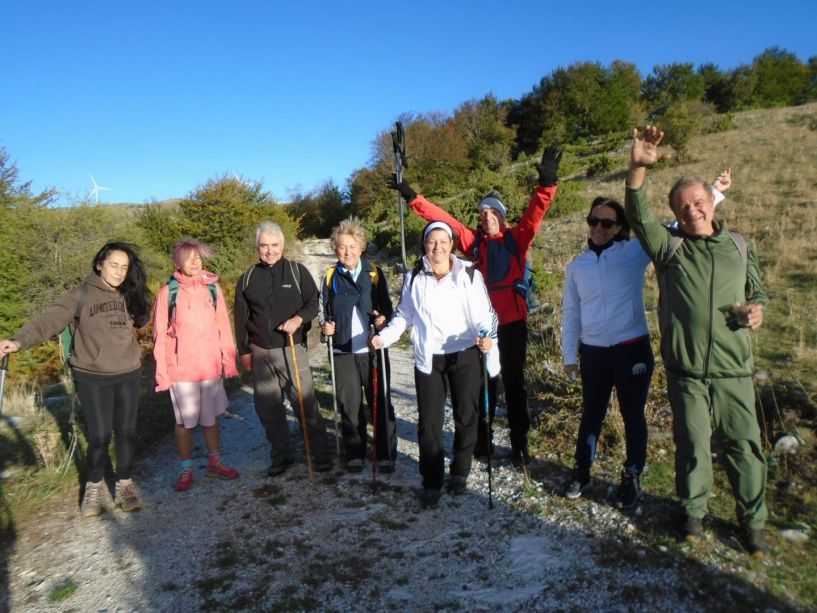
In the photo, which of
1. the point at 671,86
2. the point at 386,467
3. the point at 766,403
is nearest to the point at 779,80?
the point at 671,86

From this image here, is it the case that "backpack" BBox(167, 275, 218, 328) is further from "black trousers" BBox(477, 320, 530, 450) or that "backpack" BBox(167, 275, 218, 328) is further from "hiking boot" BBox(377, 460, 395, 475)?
"black trousers" BBox(477, 320, 530, 450)

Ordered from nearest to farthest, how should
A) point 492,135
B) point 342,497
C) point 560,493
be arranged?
point 560,493 → point 342,497 → point 492,135

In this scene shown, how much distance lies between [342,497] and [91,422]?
80.3 inches

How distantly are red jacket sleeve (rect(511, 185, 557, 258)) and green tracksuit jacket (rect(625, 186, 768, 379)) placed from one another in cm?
98

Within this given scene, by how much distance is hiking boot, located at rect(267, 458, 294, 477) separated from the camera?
15.4 ft

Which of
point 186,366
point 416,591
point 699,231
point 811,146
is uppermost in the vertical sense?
point 811,146

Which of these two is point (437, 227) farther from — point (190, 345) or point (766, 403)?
point (766, 403)

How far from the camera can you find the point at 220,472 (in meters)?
4.73

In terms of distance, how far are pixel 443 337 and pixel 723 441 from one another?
188 centimetres

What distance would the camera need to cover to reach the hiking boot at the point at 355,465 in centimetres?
464

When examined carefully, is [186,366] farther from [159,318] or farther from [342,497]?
[342,497]

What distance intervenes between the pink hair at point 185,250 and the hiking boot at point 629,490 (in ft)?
12.4

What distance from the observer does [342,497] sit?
4.23 m

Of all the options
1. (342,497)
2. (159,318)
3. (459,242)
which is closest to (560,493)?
(342,497)
